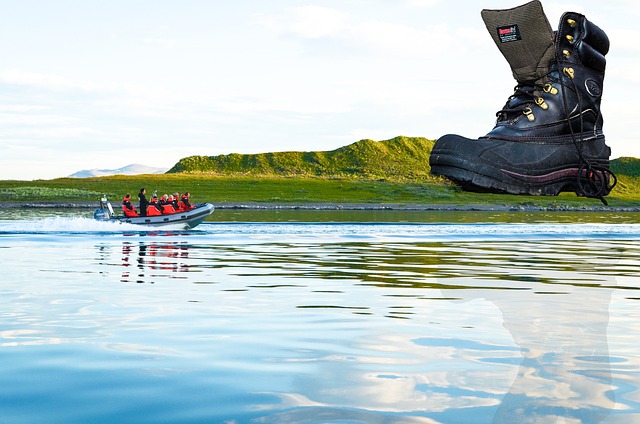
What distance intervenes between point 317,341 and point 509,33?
41.9 ft

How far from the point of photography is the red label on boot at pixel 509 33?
3.07 meters

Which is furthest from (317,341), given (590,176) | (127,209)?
(127,209)

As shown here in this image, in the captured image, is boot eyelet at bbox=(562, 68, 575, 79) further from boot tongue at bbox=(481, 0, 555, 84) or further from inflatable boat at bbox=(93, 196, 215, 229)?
inflatable boat at bbox=(93, 196, 215, 229)

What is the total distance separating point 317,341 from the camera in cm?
1555

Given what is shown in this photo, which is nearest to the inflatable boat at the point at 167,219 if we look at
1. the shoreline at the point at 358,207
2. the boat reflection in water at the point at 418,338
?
the boat reflection in water at the point at 418,338

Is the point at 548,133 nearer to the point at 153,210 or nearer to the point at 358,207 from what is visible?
the point at 153,210

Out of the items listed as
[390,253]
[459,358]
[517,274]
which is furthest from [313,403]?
[390,253]

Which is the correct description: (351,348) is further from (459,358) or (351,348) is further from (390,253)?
(390,253)

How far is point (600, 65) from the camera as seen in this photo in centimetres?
344

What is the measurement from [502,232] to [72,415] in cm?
6326

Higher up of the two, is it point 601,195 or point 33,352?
point 601,195

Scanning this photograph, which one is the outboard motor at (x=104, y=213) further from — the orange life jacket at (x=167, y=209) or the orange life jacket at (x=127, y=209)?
the orange life jacket at (x=167, y=209)

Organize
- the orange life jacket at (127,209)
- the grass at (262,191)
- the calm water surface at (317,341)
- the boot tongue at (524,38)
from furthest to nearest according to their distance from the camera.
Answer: the grass at (262,191), the orange life jacket at (127,209), the calm water surface at (317,341), the boot tongue at (524,38)

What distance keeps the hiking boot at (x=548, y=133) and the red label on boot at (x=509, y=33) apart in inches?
3.9
